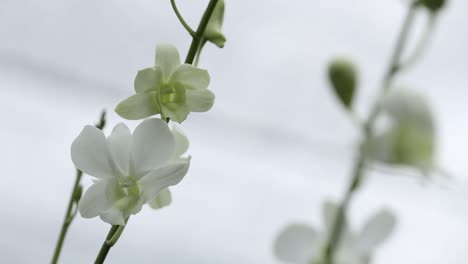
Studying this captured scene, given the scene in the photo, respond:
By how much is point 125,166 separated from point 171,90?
0.08 ft

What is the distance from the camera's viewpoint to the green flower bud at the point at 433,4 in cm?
28

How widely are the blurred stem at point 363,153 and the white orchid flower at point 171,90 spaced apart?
49mm

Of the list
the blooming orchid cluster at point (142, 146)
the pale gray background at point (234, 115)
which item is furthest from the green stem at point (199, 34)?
the pale gray background at point (234, 115)

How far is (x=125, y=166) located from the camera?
0.23 metres

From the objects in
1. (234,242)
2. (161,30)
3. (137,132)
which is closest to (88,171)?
(137,132)

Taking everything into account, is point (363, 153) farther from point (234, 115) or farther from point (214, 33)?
point (234, 115)

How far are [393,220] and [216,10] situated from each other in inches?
3.8

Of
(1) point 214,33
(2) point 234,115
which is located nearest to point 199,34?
(1) point 214,33

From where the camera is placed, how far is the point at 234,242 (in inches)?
96.5

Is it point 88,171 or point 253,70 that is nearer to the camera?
point 88,171

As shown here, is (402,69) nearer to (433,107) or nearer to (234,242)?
→ (433,107)

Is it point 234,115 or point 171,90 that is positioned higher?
point 171,90

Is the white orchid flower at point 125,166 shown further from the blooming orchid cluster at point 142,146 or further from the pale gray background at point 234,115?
the pale gray background at point 234,115

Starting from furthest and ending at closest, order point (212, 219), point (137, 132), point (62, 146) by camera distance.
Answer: point (212, 219), point (62, 146), point (137, 132)
